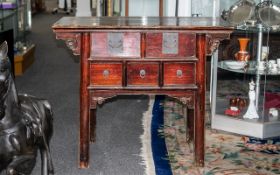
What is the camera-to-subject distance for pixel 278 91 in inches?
179

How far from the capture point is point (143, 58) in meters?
3.20

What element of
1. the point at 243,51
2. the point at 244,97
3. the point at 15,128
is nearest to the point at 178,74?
the point at 15,128

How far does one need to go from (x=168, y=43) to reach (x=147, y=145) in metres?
0.92

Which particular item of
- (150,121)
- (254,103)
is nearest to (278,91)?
(254,103)

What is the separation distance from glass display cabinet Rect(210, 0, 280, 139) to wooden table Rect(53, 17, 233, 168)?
989 mm

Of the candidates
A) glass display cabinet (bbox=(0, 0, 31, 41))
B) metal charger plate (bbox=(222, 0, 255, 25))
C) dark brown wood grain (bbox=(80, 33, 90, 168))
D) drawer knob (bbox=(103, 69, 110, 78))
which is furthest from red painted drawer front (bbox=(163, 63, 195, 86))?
glass display cabinet (bbox=(0, 0, 31, 41))

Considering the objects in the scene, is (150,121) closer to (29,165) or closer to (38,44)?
(29,165)

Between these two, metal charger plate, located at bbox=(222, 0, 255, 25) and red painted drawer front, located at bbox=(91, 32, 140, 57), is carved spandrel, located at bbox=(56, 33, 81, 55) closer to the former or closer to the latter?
red painted drawer front, located at bbox=(91, 32, 140, 57)

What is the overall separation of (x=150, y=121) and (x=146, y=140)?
530 millimetres

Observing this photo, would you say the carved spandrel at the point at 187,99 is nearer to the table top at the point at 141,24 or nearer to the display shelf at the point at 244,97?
the table top at the point at 141,24

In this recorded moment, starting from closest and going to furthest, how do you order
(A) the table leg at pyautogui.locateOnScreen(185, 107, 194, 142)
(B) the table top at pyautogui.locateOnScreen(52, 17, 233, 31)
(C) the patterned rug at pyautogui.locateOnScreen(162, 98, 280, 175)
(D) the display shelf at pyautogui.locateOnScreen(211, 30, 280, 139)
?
(B) the table top at pyautogui.locateOnScreen(52, 17, 233, 31) → (C) the patterned rug at pyautogui.locateOnScreen(162, 98, 280, 175) → (A) the table leg at pyautogui.locateOnScreen(185, 107, 194, 142) → (D) the display shelf at pyautogui.locateOnScreen(211, 30, 280, 139)

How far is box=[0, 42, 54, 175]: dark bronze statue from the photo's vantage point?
2535 millimetres

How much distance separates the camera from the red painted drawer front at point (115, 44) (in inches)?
125

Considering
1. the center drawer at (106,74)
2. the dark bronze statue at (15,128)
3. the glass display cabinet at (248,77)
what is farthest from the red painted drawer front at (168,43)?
the glass display cabinet at (248,77)
